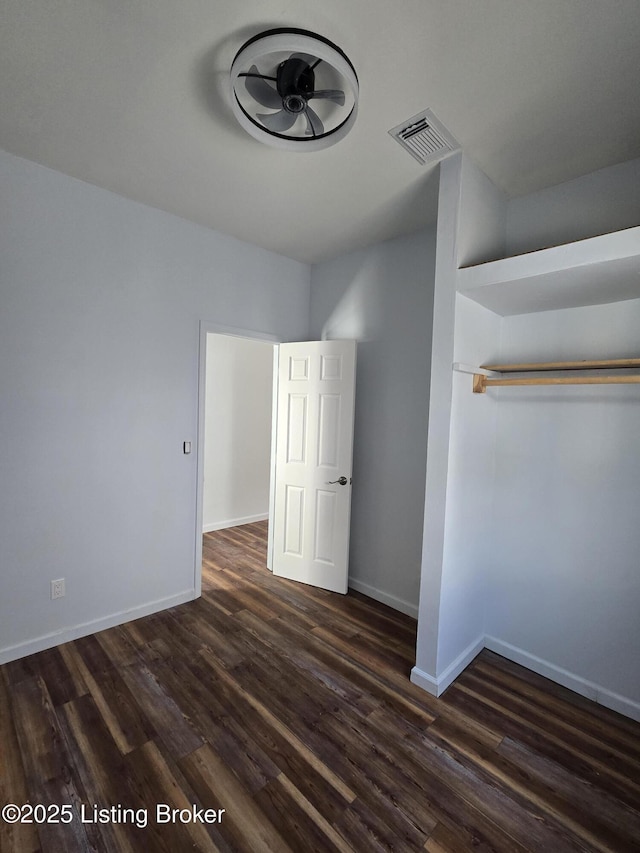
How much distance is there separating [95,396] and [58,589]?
1.21 m

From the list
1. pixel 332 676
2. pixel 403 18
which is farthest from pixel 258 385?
pixel 403 18

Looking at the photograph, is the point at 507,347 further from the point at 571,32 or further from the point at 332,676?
the point at 332,676

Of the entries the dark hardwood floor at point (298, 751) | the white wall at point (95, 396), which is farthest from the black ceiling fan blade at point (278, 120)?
the dark hardwood floor at point (298, 751)

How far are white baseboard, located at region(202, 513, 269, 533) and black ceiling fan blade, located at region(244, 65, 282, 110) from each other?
4048mm

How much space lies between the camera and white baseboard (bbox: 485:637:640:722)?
2.01 m

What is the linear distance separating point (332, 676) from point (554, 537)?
1509 mm

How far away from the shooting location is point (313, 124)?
5.30 ft

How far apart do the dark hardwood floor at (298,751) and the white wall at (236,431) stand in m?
2.30

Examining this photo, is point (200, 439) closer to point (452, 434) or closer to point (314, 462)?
point (314, 462)

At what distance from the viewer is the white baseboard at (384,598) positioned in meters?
2.94

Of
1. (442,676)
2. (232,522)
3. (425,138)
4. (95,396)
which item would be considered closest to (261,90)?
(425,138)

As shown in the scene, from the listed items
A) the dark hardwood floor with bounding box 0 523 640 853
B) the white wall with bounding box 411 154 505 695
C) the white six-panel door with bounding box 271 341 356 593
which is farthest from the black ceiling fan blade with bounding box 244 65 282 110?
the dark hardwood floor with bounding box 0 523 640 853

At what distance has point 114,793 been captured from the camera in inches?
59.6

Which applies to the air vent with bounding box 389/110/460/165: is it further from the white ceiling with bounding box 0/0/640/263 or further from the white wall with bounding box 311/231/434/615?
the white wall with bounding box 311/231/434/615
